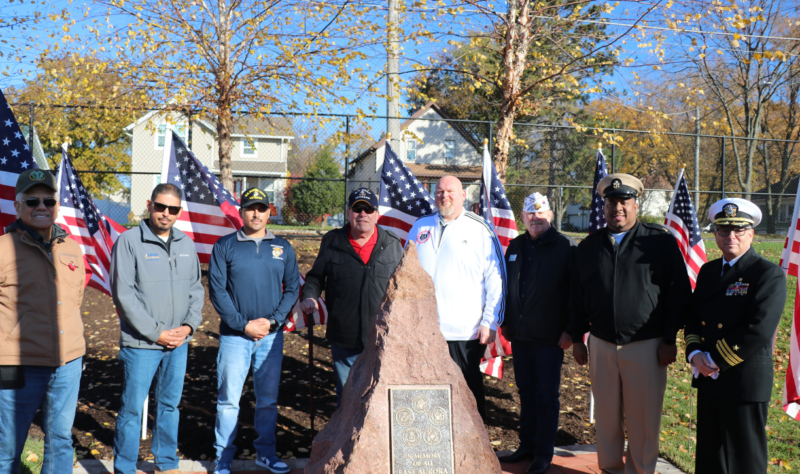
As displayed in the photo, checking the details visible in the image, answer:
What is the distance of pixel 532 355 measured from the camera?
4367 mm

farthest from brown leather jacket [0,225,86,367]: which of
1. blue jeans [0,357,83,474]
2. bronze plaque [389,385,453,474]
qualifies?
bronze plaque [389,385,453,474]

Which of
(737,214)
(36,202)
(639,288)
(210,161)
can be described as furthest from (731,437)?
(210,161)

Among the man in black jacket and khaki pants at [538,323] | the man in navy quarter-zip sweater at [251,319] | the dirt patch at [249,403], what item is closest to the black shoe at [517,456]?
the man in black jacket and khaki pants at [538,323]

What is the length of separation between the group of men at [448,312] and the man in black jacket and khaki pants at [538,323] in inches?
0.4

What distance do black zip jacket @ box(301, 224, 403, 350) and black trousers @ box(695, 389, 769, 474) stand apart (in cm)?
235

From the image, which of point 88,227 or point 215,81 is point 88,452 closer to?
point 88,227

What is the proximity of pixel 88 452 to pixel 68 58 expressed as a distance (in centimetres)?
712

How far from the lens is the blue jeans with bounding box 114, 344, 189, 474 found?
375 cm

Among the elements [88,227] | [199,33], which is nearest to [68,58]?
[199,33]

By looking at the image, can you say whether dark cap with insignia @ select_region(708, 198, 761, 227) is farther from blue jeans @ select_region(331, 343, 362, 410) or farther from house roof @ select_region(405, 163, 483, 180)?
house roof @ select_region(405, 163, 483, 180)

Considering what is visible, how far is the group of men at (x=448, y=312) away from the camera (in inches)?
133

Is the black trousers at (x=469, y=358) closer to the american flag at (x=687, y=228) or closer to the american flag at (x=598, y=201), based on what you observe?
the american flag at (x=598, y=201)

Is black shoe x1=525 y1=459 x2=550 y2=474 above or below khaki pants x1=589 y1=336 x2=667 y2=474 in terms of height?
below

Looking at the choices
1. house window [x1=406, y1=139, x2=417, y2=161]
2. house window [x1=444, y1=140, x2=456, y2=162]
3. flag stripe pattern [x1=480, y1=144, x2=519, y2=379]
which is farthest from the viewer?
house window [x1=444, y1=140, x2=456, y2=162]
